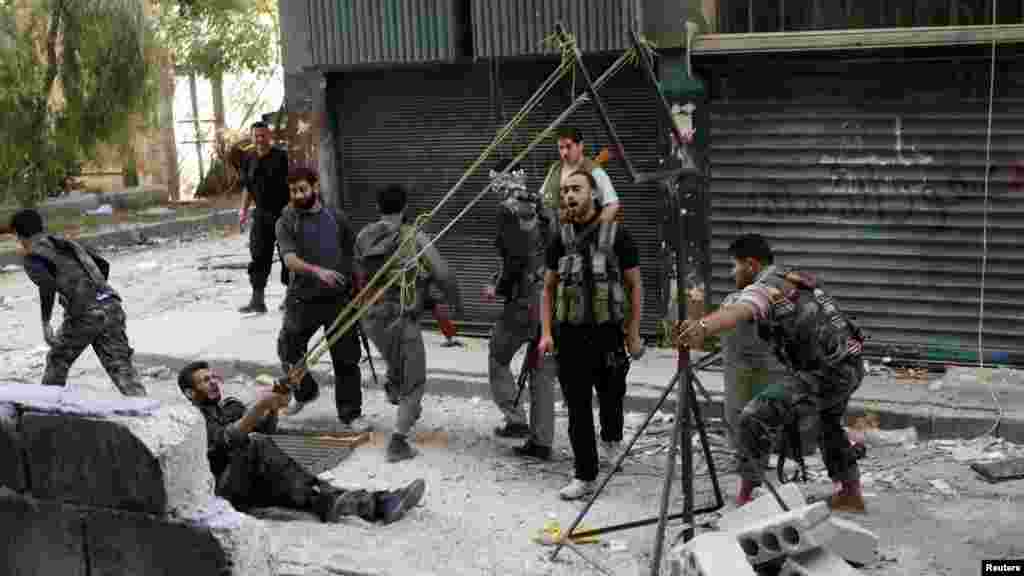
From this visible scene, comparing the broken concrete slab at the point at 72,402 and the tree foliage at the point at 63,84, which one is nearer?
the broken concrete slab at the point at 72,402

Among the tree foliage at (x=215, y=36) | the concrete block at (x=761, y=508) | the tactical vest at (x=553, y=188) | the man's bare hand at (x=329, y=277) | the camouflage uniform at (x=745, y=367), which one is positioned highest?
the tree foliage at (x=215, y=36)

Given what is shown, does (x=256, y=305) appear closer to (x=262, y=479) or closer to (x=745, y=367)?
(x=262, y=479)

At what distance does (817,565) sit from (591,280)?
199 centimetres

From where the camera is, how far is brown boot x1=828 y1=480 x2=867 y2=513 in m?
6.20

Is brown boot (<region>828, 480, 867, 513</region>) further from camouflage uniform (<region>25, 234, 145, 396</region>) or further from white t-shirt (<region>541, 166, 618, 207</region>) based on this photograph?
camouflage uniform (<region>25, 234, 145, 396</region>)

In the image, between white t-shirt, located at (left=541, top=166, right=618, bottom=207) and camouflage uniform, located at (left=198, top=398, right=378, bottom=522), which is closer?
camouflage uniform, located at (left=198, top=398, right=378, bottom=522)

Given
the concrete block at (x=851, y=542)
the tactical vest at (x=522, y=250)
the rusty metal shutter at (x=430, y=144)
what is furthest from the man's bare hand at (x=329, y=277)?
the concrete block at (x=851, y=542)

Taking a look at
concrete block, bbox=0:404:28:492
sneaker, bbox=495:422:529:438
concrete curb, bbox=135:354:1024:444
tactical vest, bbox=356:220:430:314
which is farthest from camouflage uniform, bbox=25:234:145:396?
concrete block, bbox=0:404:28:492

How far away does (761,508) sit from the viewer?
5535mm

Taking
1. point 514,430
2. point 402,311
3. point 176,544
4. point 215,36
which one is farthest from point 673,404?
point 215,36

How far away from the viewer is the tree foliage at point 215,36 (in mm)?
23297

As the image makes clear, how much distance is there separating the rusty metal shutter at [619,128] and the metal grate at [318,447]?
9.25 ft

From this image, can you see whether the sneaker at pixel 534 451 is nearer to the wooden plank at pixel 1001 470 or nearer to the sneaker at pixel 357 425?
the sneaker at pixel 357 425

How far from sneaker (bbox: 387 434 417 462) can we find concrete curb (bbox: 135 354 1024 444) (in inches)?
58.7
